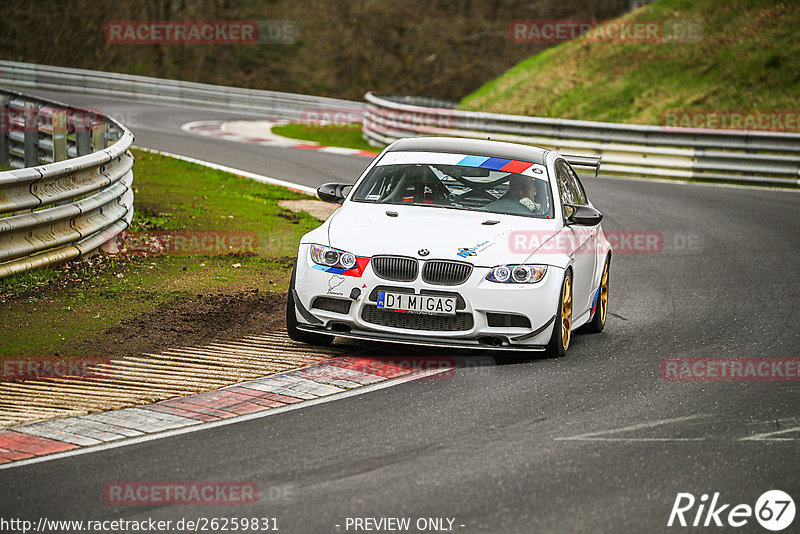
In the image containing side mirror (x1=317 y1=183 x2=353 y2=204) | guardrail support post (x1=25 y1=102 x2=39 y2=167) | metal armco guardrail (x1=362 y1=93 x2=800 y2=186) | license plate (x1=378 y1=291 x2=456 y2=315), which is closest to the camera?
license plate (x1=378 y1=291 x2=456 y2=315)

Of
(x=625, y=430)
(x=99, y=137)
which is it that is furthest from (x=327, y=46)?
(x=625, y=430)

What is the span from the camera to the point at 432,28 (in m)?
57.8

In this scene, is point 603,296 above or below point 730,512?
below

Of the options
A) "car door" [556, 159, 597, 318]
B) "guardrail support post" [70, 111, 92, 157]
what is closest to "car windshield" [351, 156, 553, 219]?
"car door" [556, 159, 597, 318]

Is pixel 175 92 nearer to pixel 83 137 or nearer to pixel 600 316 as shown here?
pixel 83 137

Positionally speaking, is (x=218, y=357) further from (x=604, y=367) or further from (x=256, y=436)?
(x=604, y=367)

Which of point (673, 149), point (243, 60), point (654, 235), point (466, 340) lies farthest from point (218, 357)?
point (243, 60)

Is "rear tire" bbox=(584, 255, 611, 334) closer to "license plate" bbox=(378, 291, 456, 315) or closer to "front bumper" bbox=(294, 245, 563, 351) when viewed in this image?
"front bumper" bbox=(294, 245, 563, 351)

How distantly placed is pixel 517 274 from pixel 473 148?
6.61ft

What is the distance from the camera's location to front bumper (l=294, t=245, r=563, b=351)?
26.2 feet

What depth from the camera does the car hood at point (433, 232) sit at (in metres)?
8.12

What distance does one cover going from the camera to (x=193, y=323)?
9172 mm

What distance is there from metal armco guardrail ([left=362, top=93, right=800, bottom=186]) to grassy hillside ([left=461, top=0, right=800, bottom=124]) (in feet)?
14.6

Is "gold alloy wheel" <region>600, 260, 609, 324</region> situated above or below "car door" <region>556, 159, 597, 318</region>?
below
